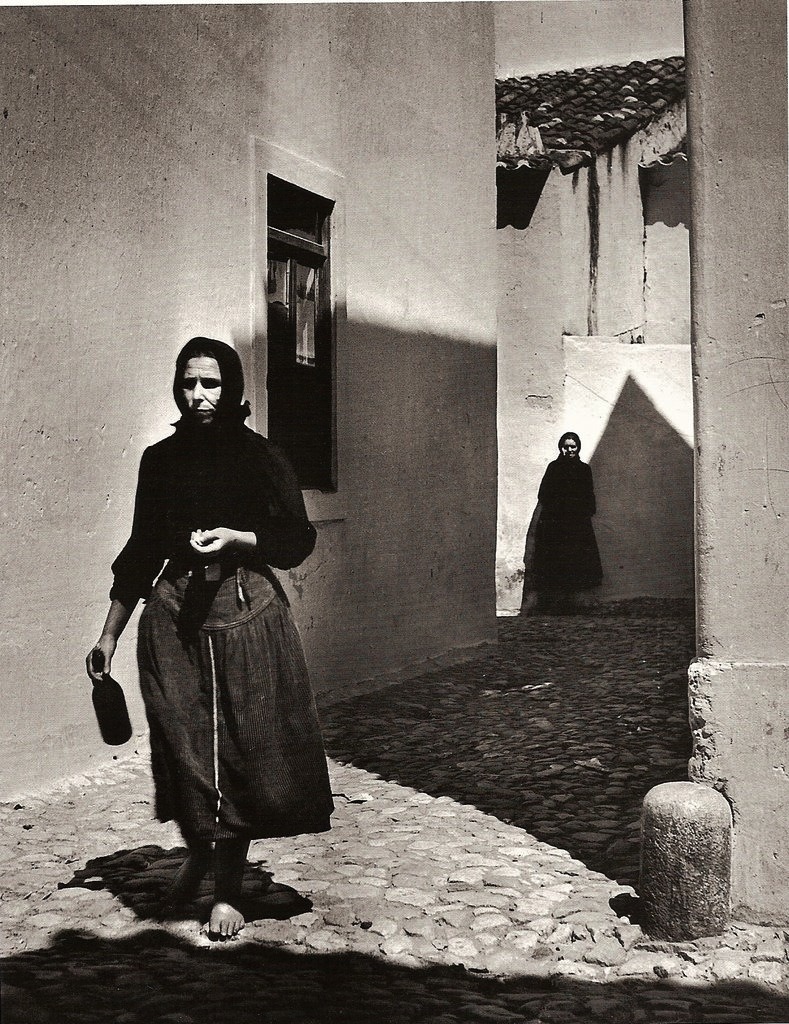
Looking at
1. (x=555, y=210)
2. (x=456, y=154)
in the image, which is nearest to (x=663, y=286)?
(x=555, y=210)

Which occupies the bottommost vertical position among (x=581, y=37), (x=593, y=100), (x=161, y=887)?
(x=161, y=887)

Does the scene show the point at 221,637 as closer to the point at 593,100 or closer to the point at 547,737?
the point at 547,737

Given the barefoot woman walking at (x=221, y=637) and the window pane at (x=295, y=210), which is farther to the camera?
the window pane at (x=295, y=210)

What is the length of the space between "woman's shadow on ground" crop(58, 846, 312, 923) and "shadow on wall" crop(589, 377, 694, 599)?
9.66 m

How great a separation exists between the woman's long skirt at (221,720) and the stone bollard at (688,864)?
1035mm

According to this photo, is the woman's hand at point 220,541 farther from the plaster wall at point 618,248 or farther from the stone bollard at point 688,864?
the plaster wall at point 618,248

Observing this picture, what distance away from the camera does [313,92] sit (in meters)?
7.25

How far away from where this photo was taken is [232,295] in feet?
21.2

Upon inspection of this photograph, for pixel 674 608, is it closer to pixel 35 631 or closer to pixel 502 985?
pixel 35 631

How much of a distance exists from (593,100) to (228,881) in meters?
12.6

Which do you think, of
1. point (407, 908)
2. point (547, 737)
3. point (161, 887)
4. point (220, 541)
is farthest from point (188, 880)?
point (547, 737)

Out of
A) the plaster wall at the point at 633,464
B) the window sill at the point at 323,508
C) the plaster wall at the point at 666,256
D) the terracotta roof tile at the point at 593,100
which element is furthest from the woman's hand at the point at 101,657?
the plaster wall at the point at 666,256

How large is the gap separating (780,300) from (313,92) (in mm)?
4533

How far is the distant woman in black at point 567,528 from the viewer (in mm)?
12938
